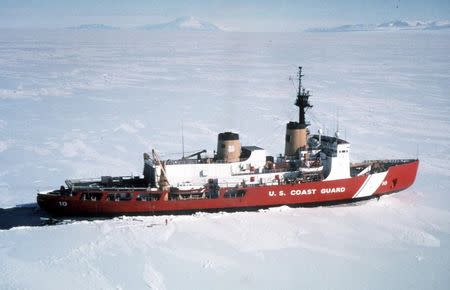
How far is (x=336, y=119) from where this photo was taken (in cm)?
3156

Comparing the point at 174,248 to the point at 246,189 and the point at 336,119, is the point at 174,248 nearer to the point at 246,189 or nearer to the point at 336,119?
the point at 246,189

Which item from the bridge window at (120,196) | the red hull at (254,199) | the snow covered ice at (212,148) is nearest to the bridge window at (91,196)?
the red hull at (254,199)

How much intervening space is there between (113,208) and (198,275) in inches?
245

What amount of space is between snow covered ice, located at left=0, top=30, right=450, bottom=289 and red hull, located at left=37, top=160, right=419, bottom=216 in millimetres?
492

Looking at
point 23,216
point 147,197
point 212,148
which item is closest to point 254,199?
point 147,197

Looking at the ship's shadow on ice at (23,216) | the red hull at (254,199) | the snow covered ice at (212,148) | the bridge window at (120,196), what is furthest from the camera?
the bridge window at (120,196)

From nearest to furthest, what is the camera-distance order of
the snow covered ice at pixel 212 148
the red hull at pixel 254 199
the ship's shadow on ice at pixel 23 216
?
the snow covered ice at pixel 212 148, the ship's shadow on ice at pixel 23 216, the red hull at pixel 254 199

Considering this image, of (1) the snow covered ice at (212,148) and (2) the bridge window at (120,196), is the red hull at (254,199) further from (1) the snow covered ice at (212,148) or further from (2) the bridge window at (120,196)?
(1) the snow covered ice at (212,148)

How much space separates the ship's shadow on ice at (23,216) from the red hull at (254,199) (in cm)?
52

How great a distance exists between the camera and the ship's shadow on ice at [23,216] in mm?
15836

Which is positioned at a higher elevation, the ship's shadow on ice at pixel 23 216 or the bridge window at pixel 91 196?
the bridge window at pixel 91 196

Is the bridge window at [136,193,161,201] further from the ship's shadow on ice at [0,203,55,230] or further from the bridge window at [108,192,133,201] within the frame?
the ship's shadow on ice at [0,203,55,230]

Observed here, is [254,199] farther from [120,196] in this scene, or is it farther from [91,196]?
[91,196]

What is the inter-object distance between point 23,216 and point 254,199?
8.63 meters
